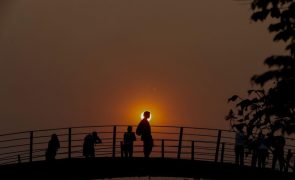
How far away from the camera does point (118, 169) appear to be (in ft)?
55.2

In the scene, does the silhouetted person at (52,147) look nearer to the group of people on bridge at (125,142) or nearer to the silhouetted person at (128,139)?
the group of people on bridge at (125,142)

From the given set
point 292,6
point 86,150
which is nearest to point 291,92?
point 292,6

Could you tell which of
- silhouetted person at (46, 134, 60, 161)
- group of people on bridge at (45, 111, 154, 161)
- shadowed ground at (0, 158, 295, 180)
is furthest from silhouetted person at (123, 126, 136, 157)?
silhouetted person at (46, 134, 60, 161)

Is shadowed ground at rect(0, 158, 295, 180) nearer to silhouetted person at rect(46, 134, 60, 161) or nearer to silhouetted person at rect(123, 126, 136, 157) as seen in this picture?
silhouetted person at rect(123, 126, 136, 157)

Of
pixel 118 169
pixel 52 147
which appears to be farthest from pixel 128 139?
pixel 52 147

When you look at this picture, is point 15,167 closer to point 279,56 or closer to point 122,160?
point 122,160

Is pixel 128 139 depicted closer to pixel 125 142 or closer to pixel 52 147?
pixel 125 142

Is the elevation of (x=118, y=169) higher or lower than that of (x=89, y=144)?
lower

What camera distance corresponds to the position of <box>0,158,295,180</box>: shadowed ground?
15.7 metres

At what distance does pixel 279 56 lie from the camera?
630 cm

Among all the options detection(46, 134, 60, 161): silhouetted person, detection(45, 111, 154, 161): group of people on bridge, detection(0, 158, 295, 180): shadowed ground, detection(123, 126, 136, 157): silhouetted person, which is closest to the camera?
detection(0, 158, 295, 180): shadowed ground

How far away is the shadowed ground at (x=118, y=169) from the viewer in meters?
15.7

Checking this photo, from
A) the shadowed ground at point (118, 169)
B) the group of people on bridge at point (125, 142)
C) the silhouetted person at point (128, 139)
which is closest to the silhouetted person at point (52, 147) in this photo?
the group of people on bridge at point (125, 142)

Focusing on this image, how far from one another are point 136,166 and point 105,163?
2.89ft
